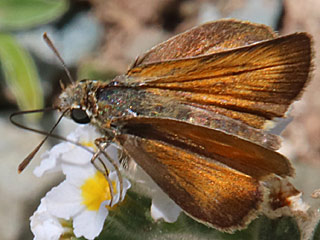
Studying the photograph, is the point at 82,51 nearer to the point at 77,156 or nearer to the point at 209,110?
the point at 77,156

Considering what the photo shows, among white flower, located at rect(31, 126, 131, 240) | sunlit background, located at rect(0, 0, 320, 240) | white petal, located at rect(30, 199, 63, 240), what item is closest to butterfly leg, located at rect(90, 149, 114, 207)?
white flower, located at rect(31, 126, 131, 240)

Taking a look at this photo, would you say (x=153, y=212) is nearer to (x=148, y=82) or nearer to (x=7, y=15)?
(x=148, y=82)

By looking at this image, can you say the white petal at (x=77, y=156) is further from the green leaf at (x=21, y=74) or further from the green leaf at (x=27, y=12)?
the green leaf at (x=27, y=12)

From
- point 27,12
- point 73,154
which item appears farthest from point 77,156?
point 27,12

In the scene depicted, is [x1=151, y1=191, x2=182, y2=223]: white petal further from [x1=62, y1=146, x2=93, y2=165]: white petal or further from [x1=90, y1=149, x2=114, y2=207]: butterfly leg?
[x1=62, y1=146, x2=93, y2=165]: white petal

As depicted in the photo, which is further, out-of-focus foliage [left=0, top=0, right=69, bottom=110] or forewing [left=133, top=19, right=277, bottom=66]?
out-of-focus foliage [left=0, top=0, right=69, bottom=110]

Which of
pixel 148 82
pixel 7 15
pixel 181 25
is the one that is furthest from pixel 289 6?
pixel 148 82
